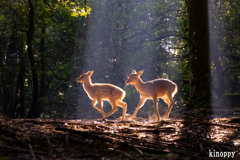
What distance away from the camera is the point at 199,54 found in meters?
7.66

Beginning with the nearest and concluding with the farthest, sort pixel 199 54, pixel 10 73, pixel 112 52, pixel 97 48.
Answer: pixel 199 54 → pixel 10 73 → pixel 97 48 → pixel 112 52

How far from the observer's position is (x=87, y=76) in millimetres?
9352

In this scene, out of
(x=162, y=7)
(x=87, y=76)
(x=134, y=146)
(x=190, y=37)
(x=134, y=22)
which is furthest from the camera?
(x=134, y=22)

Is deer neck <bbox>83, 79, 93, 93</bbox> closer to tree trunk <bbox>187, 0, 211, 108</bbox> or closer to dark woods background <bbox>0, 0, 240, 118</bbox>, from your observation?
tree trunk <bbox>187, 0, 211, 108</bbox>

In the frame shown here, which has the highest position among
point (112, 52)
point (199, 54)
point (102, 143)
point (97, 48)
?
point (97, 48)

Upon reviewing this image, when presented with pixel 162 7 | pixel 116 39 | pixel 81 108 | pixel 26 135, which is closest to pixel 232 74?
pixel 162 7

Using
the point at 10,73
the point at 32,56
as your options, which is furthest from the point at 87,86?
the point at 10,73

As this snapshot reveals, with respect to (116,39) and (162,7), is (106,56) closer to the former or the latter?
(116,39)

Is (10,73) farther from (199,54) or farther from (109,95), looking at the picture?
(199,54)

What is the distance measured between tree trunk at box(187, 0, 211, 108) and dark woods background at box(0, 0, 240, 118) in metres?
6.00

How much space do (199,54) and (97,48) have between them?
1150cm

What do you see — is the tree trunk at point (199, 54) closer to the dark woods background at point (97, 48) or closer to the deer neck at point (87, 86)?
the deer neck at point (87, 86)

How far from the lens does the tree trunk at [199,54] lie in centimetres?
739

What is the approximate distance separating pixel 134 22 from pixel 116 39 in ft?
7.71
